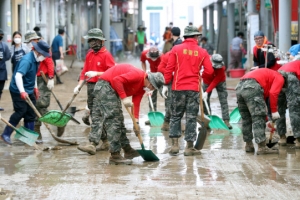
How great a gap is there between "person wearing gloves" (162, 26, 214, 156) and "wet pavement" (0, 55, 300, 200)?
358 millimetres

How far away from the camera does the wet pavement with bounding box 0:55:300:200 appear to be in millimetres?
8586

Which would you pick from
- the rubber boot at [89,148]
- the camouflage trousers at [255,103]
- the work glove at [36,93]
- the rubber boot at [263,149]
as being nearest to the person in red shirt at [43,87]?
the work glove at [36,93]

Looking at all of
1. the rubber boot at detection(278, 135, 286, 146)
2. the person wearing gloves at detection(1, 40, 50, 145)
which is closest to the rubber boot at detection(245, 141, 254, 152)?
the rubber boot at detection(278, 135, 286, 146)

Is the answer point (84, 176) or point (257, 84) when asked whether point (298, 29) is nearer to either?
point (257, 84)

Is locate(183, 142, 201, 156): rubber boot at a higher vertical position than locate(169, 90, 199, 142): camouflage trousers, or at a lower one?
lower

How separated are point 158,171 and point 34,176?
1.53 m

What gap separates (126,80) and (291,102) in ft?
9.89

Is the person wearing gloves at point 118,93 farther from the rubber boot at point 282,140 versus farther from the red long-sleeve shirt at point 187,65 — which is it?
the rubber boot at point 282,140

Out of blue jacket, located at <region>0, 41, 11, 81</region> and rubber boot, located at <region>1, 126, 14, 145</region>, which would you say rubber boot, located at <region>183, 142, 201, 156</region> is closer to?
rubber boot, located at <region>1, 126, 14, 145</region>

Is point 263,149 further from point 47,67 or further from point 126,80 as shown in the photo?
point 47,67

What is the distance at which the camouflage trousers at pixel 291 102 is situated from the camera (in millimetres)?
11766

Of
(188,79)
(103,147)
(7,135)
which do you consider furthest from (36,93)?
(188,79)

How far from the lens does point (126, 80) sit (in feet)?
33.3

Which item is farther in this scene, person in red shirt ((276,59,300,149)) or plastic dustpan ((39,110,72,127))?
plastic dustpan ((39,110,72,127))
